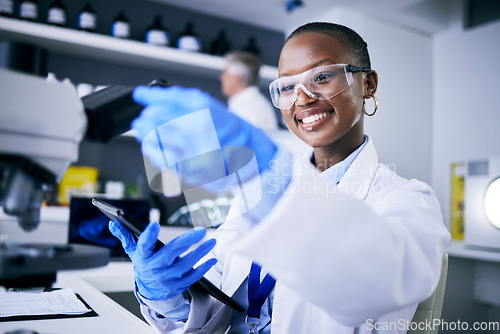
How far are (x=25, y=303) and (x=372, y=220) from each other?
0.90 metres

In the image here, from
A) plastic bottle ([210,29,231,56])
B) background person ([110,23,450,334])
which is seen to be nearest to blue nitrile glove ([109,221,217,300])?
background person ([110,23,450,334])

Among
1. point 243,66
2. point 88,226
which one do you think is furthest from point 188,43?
point 88,226

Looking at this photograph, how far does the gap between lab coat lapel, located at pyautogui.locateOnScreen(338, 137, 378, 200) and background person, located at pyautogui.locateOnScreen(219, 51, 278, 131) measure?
1699 mm

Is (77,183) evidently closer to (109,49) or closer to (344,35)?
(109,49)

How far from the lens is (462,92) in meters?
2.88

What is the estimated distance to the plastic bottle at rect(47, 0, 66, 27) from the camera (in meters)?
2.39

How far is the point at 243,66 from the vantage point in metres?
→ 2.76

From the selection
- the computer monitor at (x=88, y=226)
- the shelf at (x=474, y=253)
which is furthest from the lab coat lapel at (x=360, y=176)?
the shelf at (x=474, y=253)

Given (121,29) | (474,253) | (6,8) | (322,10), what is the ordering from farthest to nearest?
(322,10) < (121,29) < (6,8) < (474,253)

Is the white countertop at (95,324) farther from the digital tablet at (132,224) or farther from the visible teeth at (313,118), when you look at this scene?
the visible teeth at (313,118)

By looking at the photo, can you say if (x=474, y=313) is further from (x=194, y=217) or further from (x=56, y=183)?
(x=56, y=183)

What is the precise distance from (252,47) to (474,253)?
79.7 inches

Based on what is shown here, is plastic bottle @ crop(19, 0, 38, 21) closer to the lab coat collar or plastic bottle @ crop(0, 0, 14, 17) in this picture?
plastic bottle @ crop(0, 0, 14, 17)

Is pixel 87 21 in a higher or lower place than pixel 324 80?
higher
